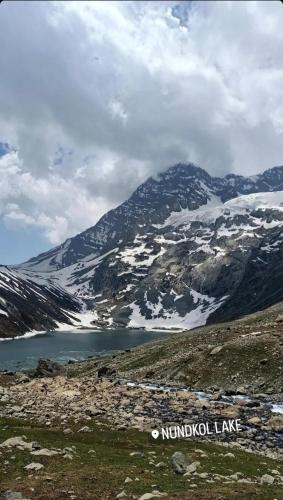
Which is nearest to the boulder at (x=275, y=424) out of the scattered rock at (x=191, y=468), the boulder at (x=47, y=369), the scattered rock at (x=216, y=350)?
the scattered rock at (x=191, y=468)

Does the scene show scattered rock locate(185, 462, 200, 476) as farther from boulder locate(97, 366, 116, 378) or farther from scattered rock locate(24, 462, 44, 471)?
boulder locate(97, 366, 116, 378)

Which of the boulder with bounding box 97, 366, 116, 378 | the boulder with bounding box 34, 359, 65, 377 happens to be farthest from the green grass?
the boulder with bounding box 34, 359, 65, 377

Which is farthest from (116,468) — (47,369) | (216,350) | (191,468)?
(47,369)

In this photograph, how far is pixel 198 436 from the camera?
36.0m

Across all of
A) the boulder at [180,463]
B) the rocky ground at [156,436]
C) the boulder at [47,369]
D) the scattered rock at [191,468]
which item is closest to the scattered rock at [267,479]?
the rocky ground at [156,436]

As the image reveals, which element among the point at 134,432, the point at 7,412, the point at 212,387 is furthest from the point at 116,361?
the point at 134,432

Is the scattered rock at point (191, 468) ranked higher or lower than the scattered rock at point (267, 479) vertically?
higher

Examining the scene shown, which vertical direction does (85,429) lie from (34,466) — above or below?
below

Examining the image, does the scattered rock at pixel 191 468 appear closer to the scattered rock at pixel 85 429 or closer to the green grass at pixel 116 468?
the green grass at pixel 116 468

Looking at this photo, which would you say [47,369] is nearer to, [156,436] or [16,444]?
[156,436]

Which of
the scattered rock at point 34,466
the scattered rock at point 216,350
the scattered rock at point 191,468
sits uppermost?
the scattered rock at point 216,350

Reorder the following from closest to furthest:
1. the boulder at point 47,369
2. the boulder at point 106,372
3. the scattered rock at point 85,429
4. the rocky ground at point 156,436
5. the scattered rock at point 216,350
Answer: the rocky ground at point 156,436
the scattered rock at point 85,429
the scattered rock at point 216,350
the boulder at point 106,372
the boulder at point 47,369

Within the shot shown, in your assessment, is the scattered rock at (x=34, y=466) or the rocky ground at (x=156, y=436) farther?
the scattered rock at (x=34, y=466)

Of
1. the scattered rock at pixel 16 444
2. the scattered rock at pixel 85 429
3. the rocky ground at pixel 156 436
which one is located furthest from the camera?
the scattered rock at pixel 85 429
